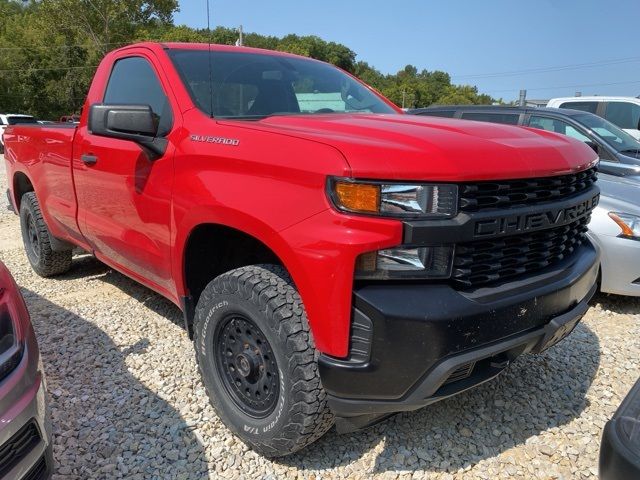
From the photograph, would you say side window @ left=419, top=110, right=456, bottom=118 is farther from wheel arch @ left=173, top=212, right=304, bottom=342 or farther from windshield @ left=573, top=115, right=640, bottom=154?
wheel arch @ left=173, top=212, right=304, bottom=342

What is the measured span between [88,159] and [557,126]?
5.42 m

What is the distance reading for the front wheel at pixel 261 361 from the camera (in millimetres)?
2059

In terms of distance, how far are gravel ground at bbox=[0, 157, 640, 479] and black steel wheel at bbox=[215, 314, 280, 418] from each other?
27 centimetres

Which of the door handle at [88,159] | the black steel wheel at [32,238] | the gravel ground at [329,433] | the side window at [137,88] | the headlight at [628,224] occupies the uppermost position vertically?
the side window at [137,88]

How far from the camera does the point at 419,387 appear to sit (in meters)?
1.88

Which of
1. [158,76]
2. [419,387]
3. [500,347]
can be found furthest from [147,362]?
[500,347]

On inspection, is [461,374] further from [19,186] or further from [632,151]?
[632,151]

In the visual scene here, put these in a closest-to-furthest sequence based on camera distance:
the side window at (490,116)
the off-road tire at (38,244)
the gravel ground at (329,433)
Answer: the gravel ground at (329,433) < the off-road tire at (38,244) < the side window at (490,116)

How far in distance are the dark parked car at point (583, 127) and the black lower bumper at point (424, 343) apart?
4.36 meters

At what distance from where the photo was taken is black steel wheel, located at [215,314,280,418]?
2271 millimetres

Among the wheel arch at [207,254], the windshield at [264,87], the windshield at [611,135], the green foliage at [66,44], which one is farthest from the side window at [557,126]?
the green foliage at [66,44]

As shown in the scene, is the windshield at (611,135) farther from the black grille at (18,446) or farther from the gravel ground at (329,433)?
the black grille at (18,446)

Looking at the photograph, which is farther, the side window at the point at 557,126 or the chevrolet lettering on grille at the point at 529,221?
the side window at the point at 557,126

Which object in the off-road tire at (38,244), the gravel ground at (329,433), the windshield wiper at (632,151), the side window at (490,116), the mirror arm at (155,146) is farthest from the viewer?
the side window at (490,116)
